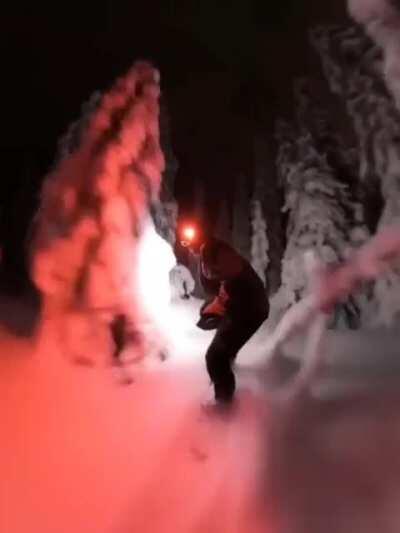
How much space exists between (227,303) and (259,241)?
15 centimetres

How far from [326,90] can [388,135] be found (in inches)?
4.9

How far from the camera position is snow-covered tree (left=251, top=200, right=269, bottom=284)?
1168 millimetres

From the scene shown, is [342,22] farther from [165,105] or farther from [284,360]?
[284,360]

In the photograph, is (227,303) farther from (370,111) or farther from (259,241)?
(370,111)

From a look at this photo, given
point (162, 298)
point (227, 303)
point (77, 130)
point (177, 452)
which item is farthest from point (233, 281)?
point (77, 130)

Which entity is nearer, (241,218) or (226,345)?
(226,345)

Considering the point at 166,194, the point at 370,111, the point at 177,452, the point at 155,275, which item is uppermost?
the point at 370,111

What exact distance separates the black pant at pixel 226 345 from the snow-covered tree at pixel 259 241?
0.09 meters

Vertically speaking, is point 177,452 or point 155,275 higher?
point 155,275

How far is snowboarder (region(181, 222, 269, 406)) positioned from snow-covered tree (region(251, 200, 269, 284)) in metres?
0.06

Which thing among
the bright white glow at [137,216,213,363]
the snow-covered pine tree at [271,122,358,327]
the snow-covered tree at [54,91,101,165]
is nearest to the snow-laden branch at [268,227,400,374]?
the snow-covered pine tree at [271,122,358,327]

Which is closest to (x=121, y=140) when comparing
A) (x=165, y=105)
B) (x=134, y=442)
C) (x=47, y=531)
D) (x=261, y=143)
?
(x=165, y=105)

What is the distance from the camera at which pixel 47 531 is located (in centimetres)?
103

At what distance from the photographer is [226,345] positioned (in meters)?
1.09
